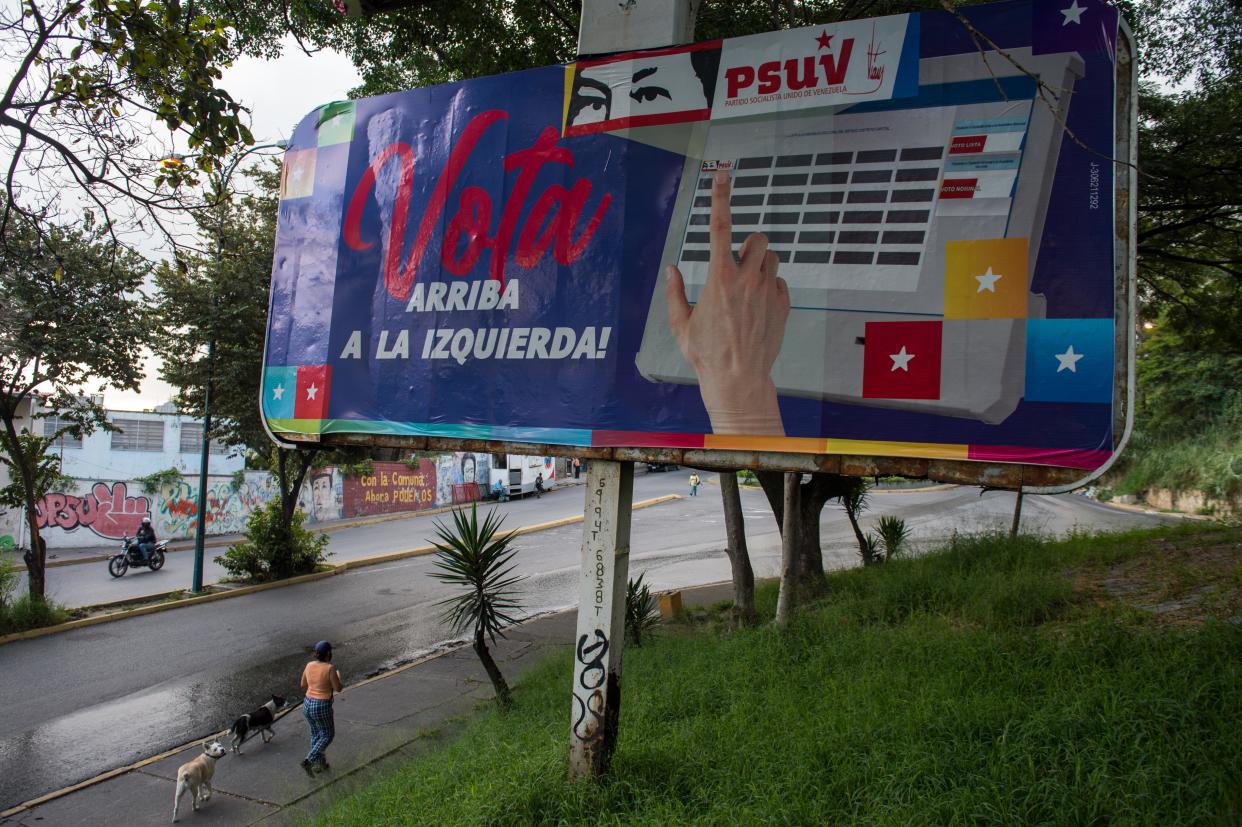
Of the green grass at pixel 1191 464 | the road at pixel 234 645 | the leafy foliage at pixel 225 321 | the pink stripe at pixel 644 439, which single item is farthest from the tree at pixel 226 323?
the green grass at pixel 1191 464

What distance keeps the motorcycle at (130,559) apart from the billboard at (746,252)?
14.9 meters

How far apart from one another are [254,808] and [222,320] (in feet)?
39.3

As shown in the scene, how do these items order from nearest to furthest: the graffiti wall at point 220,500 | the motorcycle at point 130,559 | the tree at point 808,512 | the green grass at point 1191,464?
the tree at point 808,512, the motorcycle at point 130,559, the graffiti wall at point 220,500, the green grass at point 1191,464

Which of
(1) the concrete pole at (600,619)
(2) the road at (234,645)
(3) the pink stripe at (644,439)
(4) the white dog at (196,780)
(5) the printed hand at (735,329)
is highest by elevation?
(5) the printed hand at (735,329)

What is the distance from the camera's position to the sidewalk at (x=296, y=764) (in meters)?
6.46

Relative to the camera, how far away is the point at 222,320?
1590 centimetres

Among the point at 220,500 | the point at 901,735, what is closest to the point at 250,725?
the point at 901,735

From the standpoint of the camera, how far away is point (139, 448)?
96.7 ft

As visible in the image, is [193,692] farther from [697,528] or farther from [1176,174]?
[697,528]

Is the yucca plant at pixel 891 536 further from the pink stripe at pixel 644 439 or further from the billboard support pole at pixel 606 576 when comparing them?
the pink stripe at pixel 644 439

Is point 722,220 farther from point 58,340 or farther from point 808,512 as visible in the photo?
point 58,340

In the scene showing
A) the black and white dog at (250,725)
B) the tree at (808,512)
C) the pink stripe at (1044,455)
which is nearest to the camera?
the pink stripe at (1044,455)

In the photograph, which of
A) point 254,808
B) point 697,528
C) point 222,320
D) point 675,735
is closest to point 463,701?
point 254,808

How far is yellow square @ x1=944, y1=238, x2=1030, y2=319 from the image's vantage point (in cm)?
381
